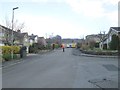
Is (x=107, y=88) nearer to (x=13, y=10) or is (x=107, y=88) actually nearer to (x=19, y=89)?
(x=19, y=89)

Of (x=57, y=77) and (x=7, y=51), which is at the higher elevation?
(x=7, y=51)

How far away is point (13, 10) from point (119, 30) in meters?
29.5

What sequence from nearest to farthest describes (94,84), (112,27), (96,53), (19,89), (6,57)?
(19,89), (94,84), (6,57), (96,53), (112,27)

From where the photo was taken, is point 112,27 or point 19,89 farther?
point 112,27

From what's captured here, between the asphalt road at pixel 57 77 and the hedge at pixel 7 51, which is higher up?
the hedge at pixel 7 51

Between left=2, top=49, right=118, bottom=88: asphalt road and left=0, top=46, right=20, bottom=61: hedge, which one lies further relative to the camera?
left=0, top=46, right=20, bottom=61: hedge

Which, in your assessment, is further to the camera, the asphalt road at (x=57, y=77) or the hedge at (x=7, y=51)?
the hedge at (x=7, y=51)

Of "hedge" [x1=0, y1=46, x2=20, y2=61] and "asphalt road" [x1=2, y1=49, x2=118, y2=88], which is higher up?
"hedge" [x1=0, y1=46, x2=20, y2=61]

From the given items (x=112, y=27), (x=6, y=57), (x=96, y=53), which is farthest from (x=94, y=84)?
(x=112, y=27)

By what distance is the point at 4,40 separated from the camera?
5616cm

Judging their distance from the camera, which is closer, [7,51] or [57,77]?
[57,77]

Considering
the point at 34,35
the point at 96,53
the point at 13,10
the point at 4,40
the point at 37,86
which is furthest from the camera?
the point at 34,35

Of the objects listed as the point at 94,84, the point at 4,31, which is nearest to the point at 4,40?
the point at 4,31

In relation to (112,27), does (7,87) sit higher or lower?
lower
